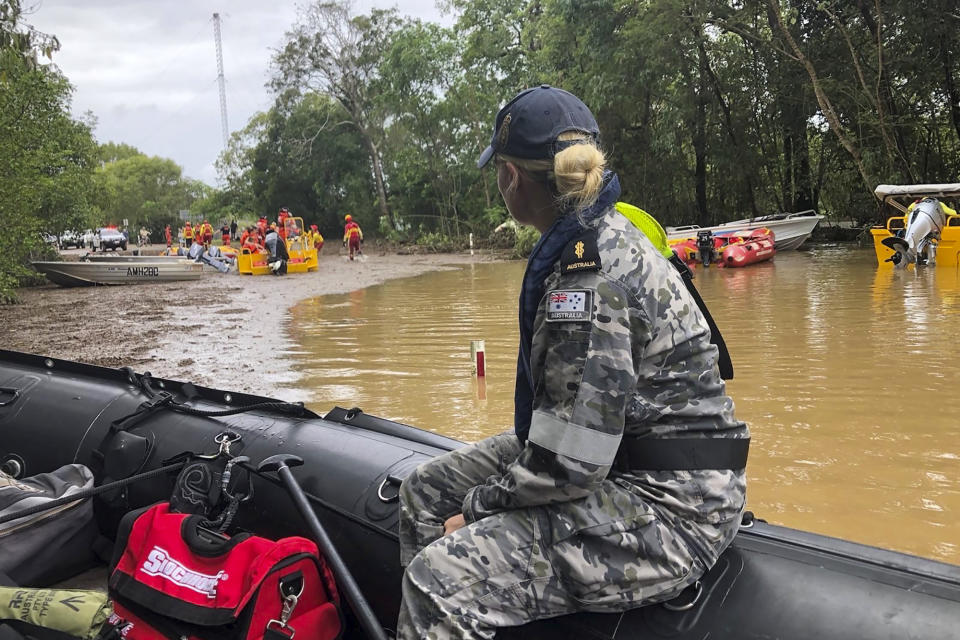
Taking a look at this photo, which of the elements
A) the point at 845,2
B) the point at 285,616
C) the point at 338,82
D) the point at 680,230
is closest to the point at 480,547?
the point at 285,616

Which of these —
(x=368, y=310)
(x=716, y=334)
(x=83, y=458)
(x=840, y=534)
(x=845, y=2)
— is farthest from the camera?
(x=845, y=2)

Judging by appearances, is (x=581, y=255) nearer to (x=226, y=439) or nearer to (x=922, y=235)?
(x=226, y=439)

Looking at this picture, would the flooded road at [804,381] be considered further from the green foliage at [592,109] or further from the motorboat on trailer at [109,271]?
the motorboat on trailer at [109,271]

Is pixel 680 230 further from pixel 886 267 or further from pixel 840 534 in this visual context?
pixel 840 534

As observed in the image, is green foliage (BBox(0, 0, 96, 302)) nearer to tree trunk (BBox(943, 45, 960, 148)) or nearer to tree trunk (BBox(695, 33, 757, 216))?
tree trunk (BBox(695, 33, 757, 216))

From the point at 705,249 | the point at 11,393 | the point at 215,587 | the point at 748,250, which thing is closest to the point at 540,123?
the point at 215,587

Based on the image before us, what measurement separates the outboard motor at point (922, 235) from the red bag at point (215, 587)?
1384cm

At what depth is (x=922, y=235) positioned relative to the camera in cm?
1345

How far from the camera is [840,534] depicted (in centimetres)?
346

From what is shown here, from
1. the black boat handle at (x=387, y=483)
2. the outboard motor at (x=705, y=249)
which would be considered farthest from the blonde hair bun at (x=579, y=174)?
the outboard motor at (x=705, y=249)

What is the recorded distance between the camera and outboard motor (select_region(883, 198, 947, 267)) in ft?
43.6

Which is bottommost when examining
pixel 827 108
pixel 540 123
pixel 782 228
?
pixel 782 228

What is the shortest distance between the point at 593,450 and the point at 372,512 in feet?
3.24

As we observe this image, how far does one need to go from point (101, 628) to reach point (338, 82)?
35.1m
